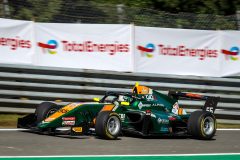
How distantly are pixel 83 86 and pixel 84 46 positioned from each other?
88 centimetres

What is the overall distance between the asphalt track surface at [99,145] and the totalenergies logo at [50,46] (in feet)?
8.15

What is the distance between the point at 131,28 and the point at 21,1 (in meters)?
2.53

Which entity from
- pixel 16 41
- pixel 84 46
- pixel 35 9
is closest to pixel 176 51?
pixel 84 46

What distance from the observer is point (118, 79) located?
12.7 m

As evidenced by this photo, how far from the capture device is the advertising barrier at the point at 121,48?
1220 centimetres

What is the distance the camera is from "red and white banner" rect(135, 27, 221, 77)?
13.0 metres

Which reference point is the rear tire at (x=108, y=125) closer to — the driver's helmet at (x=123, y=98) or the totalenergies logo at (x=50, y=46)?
the driver's helmet at (x=123, y=98)

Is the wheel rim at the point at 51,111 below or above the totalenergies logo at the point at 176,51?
below

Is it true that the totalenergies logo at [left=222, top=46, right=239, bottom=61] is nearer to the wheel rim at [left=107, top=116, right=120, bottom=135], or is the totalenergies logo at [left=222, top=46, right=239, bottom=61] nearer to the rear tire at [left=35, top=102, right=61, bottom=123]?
the wheel rim at [left=107, top=116, right=120, bottom=135]

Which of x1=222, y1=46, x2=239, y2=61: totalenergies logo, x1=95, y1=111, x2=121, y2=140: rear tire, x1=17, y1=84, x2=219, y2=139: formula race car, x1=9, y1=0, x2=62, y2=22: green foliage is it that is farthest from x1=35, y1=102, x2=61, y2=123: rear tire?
x1=222, y1=46, x2=239, y2=61: totalenergies logo

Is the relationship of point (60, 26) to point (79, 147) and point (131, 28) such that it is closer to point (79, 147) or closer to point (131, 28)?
point (131, 28)

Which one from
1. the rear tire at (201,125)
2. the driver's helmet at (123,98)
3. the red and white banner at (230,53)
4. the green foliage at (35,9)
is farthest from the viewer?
the red and white banner at (230,53)

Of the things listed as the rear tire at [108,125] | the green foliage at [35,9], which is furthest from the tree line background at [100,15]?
the rear tire at [108,125]

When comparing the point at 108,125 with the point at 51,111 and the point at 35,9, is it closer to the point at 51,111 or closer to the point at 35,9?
the point at 51,111
